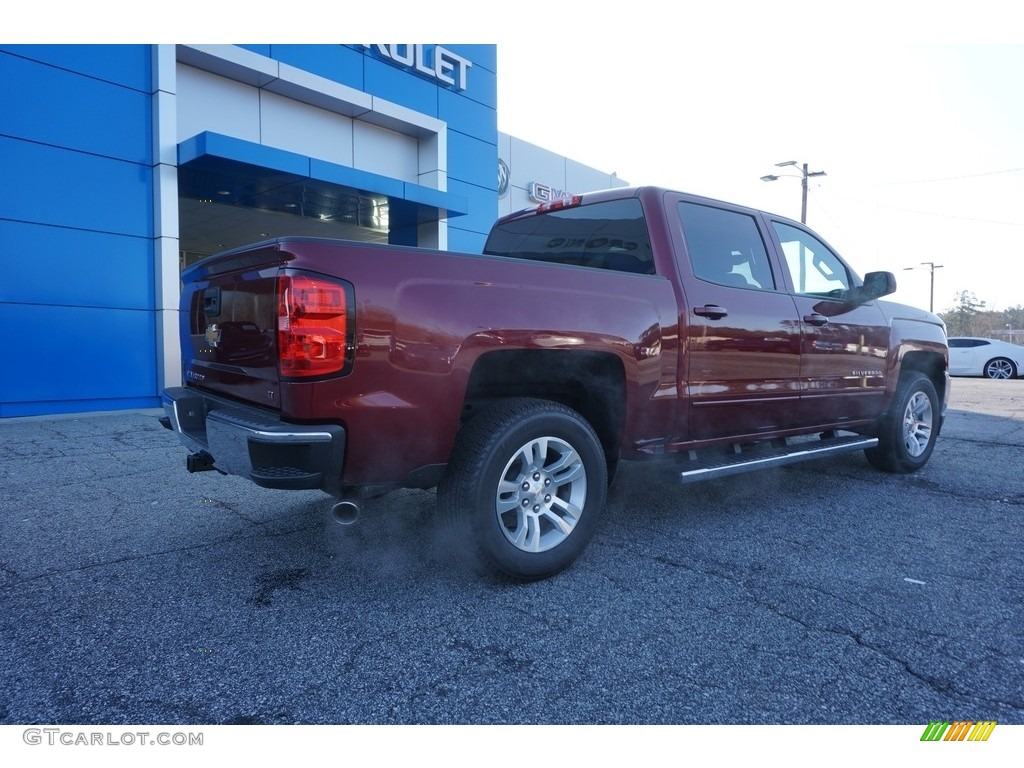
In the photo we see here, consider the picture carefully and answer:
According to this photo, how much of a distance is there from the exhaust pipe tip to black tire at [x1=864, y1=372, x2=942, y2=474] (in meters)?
4.47

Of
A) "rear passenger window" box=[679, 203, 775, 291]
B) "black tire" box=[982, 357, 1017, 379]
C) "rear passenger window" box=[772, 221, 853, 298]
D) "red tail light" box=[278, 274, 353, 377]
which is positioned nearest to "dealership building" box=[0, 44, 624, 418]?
"rear passenger window" box=[679, 203, 775, 291]

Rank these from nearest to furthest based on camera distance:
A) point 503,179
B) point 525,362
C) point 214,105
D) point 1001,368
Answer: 1. point 525,362
2. point 214,105
3. point 503,179
4. point 1001,368

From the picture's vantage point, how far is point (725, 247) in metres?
4.24

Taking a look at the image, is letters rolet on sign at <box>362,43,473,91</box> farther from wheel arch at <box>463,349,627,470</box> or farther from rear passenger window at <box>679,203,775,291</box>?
wheel arch at <box>463,349,627,470</box>

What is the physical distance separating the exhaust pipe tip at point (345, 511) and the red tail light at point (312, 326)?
56 centimetres

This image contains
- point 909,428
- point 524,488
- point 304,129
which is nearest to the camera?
point 524,488

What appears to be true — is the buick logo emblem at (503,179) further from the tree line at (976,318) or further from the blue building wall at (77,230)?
the tree line at (976,318)

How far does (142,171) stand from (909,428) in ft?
33.9

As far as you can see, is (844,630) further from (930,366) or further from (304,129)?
(304,129)

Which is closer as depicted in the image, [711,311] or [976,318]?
[711,311]

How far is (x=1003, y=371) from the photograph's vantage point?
19359 millimetres

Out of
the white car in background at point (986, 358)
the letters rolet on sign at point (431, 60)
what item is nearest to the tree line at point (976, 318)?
the white car in background at point (986, 358)

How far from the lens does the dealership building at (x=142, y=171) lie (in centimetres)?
893

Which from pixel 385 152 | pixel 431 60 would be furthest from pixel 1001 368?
pixel 385 152
